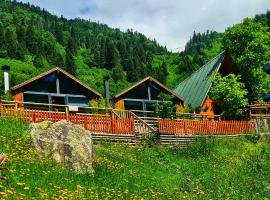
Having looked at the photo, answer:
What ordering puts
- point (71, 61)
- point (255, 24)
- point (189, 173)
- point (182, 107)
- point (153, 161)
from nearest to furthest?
1. point (189, 173)
2. point (153, 161)
3. point (182, 107)
4. point (255, 24)
5. point (71, 61)

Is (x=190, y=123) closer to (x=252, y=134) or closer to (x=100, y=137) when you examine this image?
(x=252, y=134)

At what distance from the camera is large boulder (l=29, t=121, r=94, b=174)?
18125 millimetres

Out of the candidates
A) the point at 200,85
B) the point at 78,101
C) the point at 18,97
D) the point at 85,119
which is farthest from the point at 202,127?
the point at 18,97

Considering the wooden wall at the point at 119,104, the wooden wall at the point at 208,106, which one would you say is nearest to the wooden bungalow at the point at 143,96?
the wooden wall at the point at 119,104

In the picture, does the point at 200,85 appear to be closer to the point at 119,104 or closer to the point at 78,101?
the point at 119,104

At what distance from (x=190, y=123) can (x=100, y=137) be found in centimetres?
717

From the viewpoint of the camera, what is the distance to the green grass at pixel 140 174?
14617 mm

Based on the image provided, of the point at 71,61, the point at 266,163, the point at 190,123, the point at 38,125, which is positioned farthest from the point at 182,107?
the point at 71,61

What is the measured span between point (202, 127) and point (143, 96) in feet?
37.9

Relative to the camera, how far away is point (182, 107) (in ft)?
133

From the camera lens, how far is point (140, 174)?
19312 mm

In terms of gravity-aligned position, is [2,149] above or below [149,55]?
below

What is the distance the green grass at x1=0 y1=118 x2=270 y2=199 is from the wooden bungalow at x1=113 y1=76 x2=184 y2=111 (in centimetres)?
1449

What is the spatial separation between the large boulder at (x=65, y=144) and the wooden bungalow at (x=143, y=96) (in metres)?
21.1
